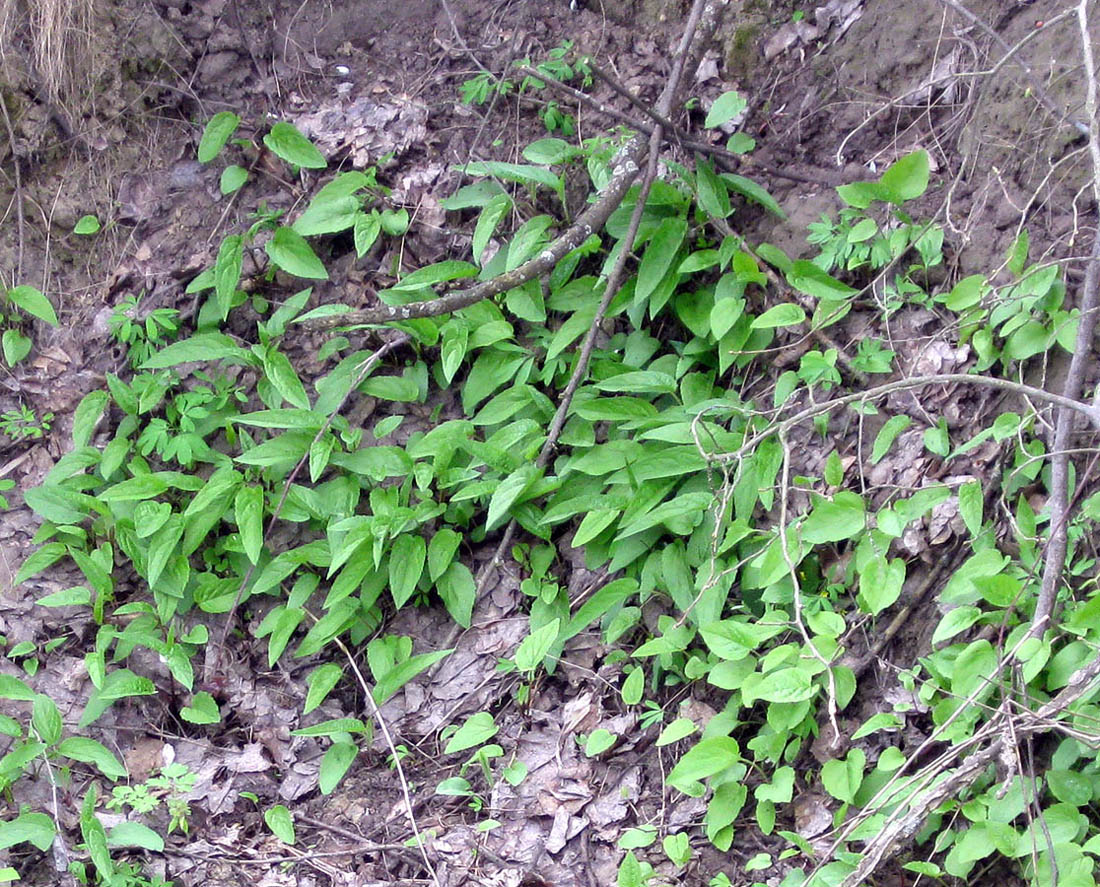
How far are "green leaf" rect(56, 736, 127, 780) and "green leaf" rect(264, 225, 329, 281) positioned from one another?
1861 mm

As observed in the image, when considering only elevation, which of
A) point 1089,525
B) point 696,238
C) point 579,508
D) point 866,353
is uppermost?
point 696,238

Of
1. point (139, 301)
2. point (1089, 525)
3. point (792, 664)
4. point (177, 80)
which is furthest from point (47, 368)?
point (1089, 525)

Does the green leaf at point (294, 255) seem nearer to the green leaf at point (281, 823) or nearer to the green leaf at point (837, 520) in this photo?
the green leaf at point (281, 823)

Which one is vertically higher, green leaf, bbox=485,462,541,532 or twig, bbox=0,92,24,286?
twig, bbox=0,92,24,286

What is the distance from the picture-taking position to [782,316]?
10.4 ft

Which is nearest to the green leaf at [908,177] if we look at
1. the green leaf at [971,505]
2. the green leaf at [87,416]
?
the green leaf at [971,505]

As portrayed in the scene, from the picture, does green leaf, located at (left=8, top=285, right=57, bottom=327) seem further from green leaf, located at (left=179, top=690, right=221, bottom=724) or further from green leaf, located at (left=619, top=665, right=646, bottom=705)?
green leaf, located at (left=619, top=665, right=646, bottom=705)

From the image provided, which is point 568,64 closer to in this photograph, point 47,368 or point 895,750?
point 47,368

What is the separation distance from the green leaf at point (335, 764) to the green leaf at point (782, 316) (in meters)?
1.98

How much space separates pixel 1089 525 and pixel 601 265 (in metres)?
1.93

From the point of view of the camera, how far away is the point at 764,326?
321 cm

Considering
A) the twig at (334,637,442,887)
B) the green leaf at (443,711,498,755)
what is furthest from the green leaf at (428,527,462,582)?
the green leaf at (443,711,498,755)

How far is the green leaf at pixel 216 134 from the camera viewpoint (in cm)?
397

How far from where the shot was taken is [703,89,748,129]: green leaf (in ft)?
11.5
